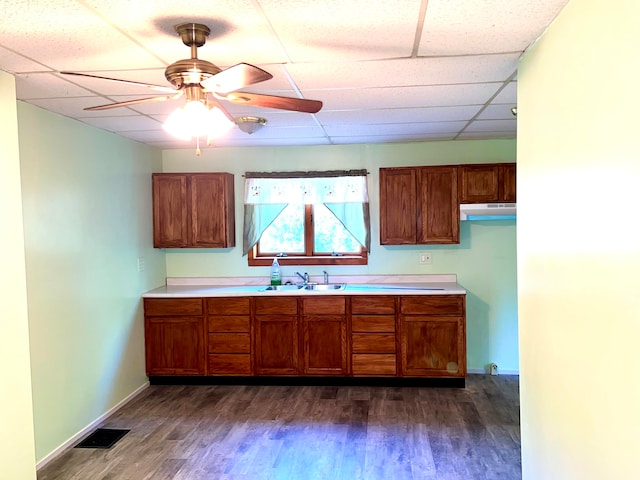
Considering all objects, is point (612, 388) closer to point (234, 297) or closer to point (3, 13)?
point (3, 13)

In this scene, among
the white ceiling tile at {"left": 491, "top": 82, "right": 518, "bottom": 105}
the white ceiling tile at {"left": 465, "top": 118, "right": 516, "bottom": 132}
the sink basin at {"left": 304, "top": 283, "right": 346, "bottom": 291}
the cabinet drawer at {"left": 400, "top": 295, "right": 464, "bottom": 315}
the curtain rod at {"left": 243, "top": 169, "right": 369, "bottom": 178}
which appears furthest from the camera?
the curtain rod at {"left": 243, "top": 169, "right": 369, "bottom": 178}

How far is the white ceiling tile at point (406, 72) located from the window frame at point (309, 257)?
2.36 metres

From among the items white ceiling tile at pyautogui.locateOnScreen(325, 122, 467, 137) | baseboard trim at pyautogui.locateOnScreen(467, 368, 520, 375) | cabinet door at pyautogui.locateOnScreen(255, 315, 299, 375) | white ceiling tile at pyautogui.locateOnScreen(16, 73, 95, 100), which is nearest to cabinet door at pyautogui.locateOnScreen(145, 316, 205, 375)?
cabinet door at pyautogui.locateOnScreen(255, 315, 299, 375)

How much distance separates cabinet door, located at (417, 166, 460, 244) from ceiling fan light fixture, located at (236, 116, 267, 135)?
1717 millimetres

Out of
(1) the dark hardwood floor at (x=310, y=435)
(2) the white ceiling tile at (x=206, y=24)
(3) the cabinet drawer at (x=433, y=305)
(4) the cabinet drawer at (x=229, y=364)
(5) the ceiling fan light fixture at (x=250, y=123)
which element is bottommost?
(1) the dark hardwood floor at (x=310, y=435)

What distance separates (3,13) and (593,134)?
212 cm

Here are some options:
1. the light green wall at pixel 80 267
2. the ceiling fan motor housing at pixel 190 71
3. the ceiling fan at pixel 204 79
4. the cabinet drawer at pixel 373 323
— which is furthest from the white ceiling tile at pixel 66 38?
the cabinet drawer at pixel 373 323

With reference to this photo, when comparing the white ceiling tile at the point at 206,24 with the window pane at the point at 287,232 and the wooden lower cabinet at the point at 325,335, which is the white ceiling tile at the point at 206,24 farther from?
the window pane at the point at 287,232

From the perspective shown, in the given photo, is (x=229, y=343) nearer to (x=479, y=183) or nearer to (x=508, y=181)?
(x=479, y=183)

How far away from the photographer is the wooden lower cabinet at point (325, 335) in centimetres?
443

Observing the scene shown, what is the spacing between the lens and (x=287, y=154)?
5.00 m

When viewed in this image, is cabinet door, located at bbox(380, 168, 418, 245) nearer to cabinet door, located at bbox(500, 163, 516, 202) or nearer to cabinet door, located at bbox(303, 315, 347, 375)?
cabinet door, located at bbox(500, 163, 516, 202)

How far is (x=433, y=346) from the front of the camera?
4.34 metres

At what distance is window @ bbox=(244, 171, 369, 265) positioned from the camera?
489 centimetres
